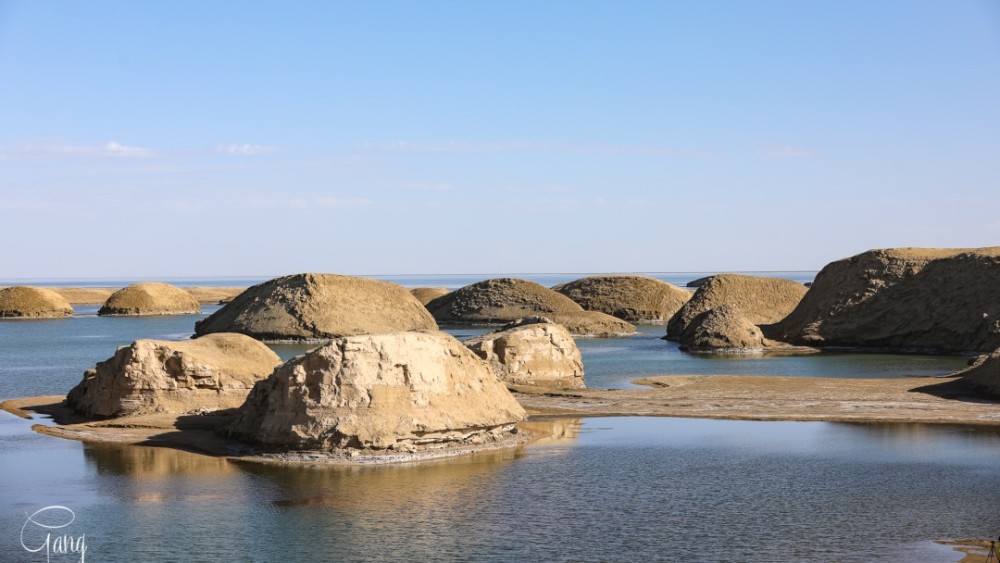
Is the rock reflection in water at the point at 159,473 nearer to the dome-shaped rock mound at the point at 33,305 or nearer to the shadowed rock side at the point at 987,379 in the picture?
the shadowed rock side at the point at 987,379

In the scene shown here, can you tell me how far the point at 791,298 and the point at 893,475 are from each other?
Answer: 50461 mm

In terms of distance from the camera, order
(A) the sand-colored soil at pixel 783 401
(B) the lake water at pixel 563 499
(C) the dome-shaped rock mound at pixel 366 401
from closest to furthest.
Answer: (B) the lake water at pixel 563 499, (C) the dome-shaped rock mound at pixel 366 401, (A) the sand-colored soil at pixel 783 401

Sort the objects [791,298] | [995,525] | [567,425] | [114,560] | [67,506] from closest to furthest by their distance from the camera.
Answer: [114,560]
[995,525]
[67,506]
[567,425]
[791,298]

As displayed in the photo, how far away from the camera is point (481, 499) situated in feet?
53.5

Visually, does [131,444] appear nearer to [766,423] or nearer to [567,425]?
[567,425]

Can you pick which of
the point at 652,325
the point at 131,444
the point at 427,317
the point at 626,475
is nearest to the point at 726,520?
the point at 626,475

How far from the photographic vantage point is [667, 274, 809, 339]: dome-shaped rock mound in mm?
63750

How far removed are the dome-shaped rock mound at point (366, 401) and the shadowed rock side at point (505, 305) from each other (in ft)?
156

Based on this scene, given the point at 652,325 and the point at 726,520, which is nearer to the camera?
the point at 726,520

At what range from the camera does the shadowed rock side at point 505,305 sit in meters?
71.4

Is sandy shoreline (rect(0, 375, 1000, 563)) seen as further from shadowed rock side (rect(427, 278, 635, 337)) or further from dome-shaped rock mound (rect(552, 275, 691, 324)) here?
dome-shaped rock mound (rect(552, 275, 691, 324))

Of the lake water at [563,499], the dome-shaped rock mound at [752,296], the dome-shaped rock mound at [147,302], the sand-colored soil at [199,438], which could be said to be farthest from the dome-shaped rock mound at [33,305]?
the lake water at [563,499]

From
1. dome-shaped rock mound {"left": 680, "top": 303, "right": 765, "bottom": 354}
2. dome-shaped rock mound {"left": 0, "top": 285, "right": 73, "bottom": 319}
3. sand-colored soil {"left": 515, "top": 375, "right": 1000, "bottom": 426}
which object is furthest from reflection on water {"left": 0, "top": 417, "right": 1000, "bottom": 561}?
dome-shaped rock mound {"left": 0, "top": 285, "right": 73, "bottom": 319}

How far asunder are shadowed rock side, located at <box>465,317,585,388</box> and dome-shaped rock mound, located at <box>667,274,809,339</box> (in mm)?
29432
